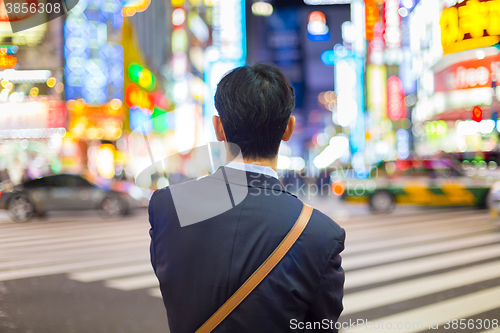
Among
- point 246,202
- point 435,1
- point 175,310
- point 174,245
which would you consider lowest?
point 175,310

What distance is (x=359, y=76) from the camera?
42.3 m

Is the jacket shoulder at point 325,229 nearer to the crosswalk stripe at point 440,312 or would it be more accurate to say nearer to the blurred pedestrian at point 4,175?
the crosswalk stripe at point 440,312

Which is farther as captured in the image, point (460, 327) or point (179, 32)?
point (179, 32)

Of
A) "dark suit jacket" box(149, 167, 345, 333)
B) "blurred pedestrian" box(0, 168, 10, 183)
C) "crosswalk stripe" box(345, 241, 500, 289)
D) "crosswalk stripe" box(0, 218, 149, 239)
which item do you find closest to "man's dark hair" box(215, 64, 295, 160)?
"dark suit jacket" box(149, 167, 345, 333)

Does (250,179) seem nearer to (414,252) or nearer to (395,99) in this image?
(414,252)

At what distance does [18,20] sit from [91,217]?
1172cm

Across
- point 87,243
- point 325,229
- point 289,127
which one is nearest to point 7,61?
point 289,127

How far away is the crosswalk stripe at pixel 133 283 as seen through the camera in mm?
5613

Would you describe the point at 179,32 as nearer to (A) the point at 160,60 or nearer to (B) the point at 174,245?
(A) the point at 160,60

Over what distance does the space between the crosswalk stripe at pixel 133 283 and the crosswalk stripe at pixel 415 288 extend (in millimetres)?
2369

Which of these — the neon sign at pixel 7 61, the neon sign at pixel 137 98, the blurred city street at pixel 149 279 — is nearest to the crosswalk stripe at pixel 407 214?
the blurred city street at pixel 149 279

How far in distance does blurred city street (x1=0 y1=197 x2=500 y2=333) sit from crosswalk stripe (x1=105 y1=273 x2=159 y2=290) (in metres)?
0.01

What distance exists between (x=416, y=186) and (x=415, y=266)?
324 inches

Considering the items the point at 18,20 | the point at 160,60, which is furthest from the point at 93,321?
the point at 160,60
